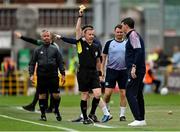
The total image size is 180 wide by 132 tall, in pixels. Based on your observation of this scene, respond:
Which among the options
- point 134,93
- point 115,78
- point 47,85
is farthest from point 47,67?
point 134,93

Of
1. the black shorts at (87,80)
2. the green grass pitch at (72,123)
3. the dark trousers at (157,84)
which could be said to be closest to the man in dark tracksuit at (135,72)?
the green grass pitch at (72,123)

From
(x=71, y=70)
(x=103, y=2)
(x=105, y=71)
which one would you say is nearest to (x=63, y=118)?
(x=105, y=71)

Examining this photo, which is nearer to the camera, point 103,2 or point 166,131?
point 166,131

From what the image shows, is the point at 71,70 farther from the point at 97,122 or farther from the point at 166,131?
the point at 166,131

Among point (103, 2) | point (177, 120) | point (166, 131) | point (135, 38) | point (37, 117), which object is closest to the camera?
point (166, 131)

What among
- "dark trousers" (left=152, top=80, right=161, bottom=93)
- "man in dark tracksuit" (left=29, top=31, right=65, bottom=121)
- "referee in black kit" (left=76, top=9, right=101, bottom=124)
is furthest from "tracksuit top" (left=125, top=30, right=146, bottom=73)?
"dark trousers" (left=152, top=80, right=161, bottom=93)

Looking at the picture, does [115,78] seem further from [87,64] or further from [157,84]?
[157,84]

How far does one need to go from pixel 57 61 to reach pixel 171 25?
35.1 meters

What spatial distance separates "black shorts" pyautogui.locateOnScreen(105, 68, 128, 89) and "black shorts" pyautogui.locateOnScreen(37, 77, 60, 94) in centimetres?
140

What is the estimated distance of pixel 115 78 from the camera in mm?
23125

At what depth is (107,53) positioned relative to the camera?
76.4ft

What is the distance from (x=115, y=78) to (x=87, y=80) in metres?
1.83

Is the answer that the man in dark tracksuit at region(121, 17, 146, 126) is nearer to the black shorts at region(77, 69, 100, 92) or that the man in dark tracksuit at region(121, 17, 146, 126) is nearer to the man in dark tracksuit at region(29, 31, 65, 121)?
the black shorts at region(77, 69, 100, 92)

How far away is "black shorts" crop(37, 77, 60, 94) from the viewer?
73.4ft
